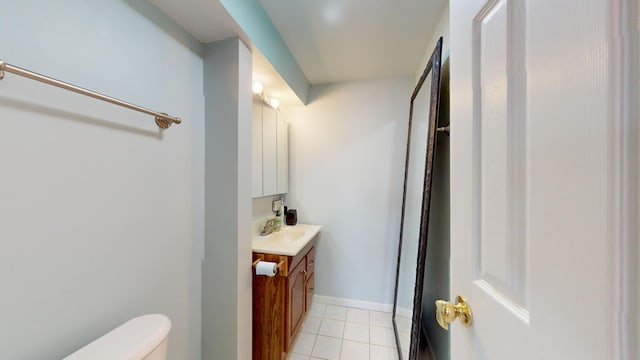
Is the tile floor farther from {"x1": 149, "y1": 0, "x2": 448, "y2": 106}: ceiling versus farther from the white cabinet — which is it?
{"x1": 149, "y1": 0, "x2": 448, "y2": 106}: ceiling

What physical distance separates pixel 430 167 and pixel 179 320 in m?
1.60

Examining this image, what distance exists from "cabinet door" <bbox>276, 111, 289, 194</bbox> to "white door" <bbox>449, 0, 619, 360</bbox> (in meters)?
1.77

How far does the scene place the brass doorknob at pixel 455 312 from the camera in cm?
57

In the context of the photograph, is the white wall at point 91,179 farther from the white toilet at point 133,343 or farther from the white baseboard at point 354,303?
the white baseboard at point 354,303

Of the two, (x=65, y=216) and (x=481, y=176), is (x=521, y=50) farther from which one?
(x=65, y=216)

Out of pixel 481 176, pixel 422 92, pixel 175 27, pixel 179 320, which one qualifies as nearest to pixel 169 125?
pixel 175 27

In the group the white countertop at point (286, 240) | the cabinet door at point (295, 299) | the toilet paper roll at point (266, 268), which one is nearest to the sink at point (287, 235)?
the white countertop at point (286, 240)

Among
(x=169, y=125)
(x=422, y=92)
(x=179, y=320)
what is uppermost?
(x=422, y=92)

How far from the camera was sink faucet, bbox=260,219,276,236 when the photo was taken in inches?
78.6

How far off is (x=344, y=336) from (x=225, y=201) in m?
1.56

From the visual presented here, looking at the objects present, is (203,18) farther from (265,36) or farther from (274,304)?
(274,304)

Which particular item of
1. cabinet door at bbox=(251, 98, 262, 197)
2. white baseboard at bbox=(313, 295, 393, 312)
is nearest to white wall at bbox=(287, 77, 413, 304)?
white baseboard at bbox=(313, 295, 393, 312)

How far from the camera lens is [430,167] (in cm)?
132

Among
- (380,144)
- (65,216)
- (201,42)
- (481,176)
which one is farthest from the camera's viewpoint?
(380,144)
